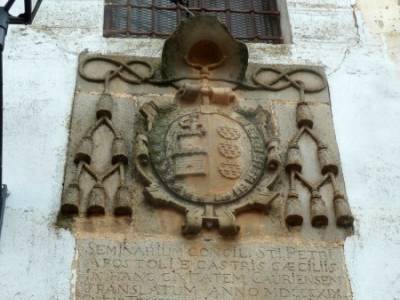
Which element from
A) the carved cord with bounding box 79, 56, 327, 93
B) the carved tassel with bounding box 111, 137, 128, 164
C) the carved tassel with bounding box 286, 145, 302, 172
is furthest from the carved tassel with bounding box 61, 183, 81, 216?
the carved tassel with bounding box 286, 145, 302, 172

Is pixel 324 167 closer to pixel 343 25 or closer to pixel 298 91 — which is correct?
pixel 298 91

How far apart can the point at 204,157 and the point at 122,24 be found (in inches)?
69.9

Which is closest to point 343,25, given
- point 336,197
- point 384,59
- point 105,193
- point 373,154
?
point 384,59

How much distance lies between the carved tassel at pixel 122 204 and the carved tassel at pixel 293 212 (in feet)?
2.97

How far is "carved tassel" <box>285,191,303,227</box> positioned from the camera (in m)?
5.70

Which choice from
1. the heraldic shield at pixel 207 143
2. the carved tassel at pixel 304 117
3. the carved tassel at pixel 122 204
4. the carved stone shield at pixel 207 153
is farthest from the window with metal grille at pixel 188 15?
the carved tassel at pixel 122 204

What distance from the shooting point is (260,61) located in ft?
22.0

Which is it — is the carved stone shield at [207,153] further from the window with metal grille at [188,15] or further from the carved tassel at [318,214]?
the window with metal grille at [188,15]

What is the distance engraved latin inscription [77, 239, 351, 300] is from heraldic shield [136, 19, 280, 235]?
0.17m

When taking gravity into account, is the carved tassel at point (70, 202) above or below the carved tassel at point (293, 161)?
below

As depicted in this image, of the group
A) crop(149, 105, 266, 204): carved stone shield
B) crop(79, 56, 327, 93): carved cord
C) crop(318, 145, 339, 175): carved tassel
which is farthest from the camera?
crop(79, 56, 327, 93): carved cord

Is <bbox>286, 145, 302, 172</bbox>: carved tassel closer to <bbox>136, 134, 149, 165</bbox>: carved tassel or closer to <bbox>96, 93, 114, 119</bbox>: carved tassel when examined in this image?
<bbox>136, 134, 149, 165</bbox>: carved tassel

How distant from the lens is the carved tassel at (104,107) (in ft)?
20.1

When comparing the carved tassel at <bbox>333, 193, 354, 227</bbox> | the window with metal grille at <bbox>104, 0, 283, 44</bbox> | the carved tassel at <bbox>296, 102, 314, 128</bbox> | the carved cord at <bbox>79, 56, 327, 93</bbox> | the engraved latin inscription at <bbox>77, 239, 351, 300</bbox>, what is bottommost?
the engraved latin inscription at <bbox>77, 239, 351, 300</bbox>
